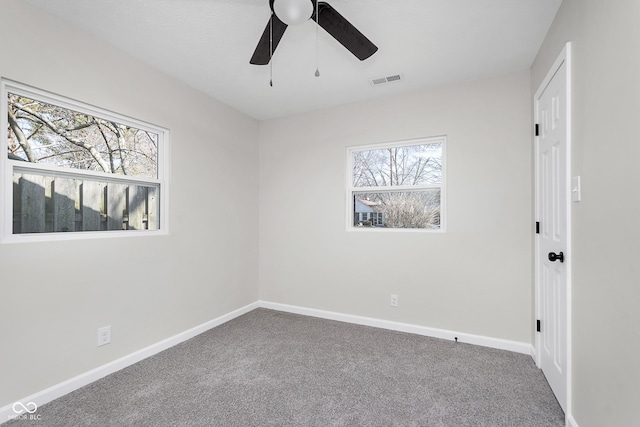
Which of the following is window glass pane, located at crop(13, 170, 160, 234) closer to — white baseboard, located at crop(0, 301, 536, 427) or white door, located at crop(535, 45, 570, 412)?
white baseboard, located at crop(0, 301, 536, 427)

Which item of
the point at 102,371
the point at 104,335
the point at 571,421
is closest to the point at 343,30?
the point at 571,421

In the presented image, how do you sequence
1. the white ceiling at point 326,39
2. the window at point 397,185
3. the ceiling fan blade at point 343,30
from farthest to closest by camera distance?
the window at point 397,185, the white ceiling at point 326,39, the ceiling fan blade at point 343,30

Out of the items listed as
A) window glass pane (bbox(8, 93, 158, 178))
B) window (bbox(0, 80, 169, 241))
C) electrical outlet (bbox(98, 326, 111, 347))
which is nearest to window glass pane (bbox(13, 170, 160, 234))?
window (bbox(0, 80, 169, 241))

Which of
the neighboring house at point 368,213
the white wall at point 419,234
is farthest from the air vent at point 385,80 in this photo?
the neighboring house at point 368,213

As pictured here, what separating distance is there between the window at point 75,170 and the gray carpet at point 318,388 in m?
1.13

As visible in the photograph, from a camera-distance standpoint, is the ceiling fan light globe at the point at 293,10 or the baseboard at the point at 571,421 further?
A: the baseboard at the point at 571,421

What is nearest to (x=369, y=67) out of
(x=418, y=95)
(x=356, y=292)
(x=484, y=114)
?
(x=418, y=95)

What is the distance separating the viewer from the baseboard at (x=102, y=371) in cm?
184

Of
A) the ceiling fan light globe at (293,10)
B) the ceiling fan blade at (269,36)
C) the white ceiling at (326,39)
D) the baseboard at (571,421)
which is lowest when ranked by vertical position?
the baseboard at (571,421)

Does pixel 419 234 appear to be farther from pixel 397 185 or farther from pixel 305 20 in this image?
pixel 305 20

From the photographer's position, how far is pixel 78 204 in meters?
2.20

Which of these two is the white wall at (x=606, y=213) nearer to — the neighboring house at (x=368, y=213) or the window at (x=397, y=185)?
the window at (x=397, y=185)

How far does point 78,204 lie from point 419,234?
292 centimetres

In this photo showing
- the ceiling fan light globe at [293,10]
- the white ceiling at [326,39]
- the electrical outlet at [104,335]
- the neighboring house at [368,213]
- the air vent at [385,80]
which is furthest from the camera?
the neighboring house at [368,213]
